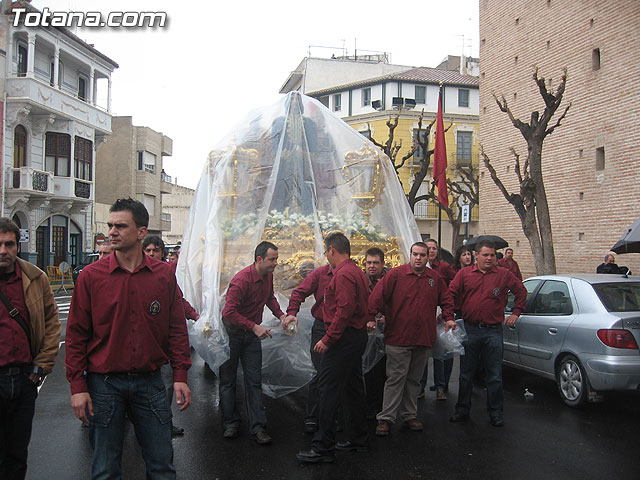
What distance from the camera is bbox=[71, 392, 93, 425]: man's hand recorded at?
326 centimetres

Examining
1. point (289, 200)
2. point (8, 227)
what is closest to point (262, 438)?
point (8, 227)

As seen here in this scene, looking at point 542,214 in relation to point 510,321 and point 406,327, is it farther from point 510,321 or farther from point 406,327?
point 406,327

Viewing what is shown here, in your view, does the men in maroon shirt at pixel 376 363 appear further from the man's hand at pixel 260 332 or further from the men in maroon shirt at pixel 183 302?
the men in maroon shirt at pixel 183 302

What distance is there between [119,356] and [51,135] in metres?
27.5

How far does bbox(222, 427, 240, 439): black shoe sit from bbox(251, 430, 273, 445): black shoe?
201 millimetres

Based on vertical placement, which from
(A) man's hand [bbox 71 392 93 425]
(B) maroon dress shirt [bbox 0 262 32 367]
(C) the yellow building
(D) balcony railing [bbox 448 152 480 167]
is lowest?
(A) man's hand [bbox 71 392 93 425]

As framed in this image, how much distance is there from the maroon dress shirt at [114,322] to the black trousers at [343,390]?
6.62ft

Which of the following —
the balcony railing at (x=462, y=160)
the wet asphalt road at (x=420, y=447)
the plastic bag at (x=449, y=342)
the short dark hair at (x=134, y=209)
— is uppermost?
the balcony railing at (x=462, y=160)

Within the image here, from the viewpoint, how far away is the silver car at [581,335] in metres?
6.29

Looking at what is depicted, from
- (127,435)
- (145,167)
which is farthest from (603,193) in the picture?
(145,167)

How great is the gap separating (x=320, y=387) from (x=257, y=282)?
129 centimetres

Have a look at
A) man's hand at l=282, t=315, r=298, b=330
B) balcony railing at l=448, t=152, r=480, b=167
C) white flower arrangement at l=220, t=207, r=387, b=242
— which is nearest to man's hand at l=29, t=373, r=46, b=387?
man's hand at l=282, t=315, r=298, b=330

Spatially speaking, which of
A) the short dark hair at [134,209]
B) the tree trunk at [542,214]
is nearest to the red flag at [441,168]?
the tree trunk at [542,214]

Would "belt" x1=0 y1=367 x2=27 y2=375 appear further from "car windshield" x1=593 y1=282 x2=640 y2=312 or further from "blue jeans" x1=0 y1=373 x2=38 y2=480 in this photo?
"car windshield" x1=593 y1=282 x2=640 y2=312
